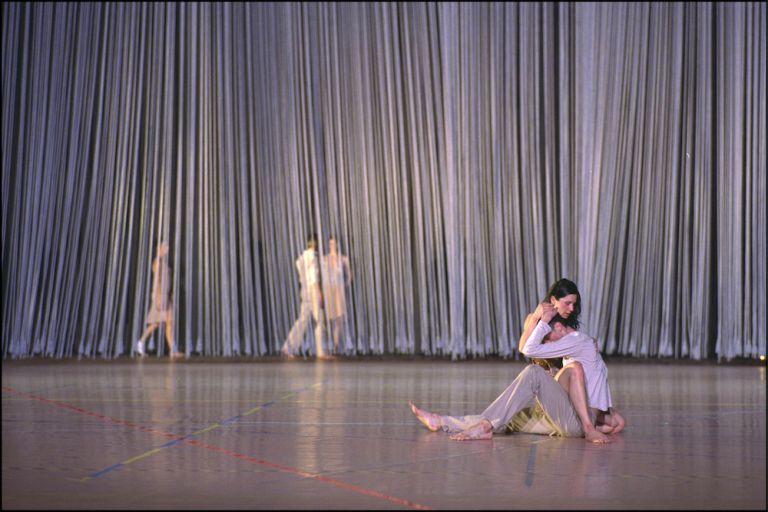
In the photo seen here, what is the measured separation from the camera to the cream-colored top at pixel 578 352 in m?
5.26

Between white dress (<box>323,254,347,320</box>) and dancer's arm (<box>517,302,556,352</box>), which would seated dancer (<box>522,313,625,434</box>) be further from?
white dress (<box>323,254,347,320</box>)

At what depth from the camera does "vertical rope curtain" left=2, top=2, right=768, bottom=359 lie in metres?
11.7

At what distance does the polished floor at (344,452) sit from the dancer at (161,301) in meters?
3.83

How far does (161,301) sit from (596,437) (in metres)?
8.26

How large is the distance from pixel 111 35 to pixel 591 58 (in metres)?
5.53

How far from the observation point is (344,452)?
4605 mm

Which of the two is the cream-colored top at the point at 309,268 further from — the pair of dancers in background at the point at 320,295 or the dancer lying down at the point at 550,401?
the dancer lying down at the point at 550,401

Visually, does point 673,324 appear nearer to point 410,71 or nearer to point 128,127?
point 410,71

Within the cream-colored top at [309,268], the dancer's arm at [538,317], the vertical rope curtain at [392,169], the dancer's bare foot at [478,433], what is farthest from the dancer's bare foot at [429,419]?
the cream-colored top at [309,268]

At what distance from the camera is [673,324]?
1185 cm

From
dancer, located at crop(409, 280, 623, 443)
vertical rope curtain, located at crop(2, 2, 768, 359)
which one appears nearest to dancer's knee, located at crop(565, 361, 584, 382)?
dancer, located at crop(409, 280, 623, 443)

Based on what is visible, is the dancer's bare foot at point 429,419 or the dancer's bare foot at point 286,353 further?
the dancer's bare foot at point 286,353

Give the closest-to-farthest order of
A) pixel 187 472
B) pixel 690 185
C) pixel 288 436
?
pixel 187 472 < pixel 288 436 < pixel 690 185

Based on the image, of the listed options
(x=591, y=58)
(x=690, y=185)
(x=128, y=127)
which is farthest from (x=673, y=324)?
(x=128, y=127)
